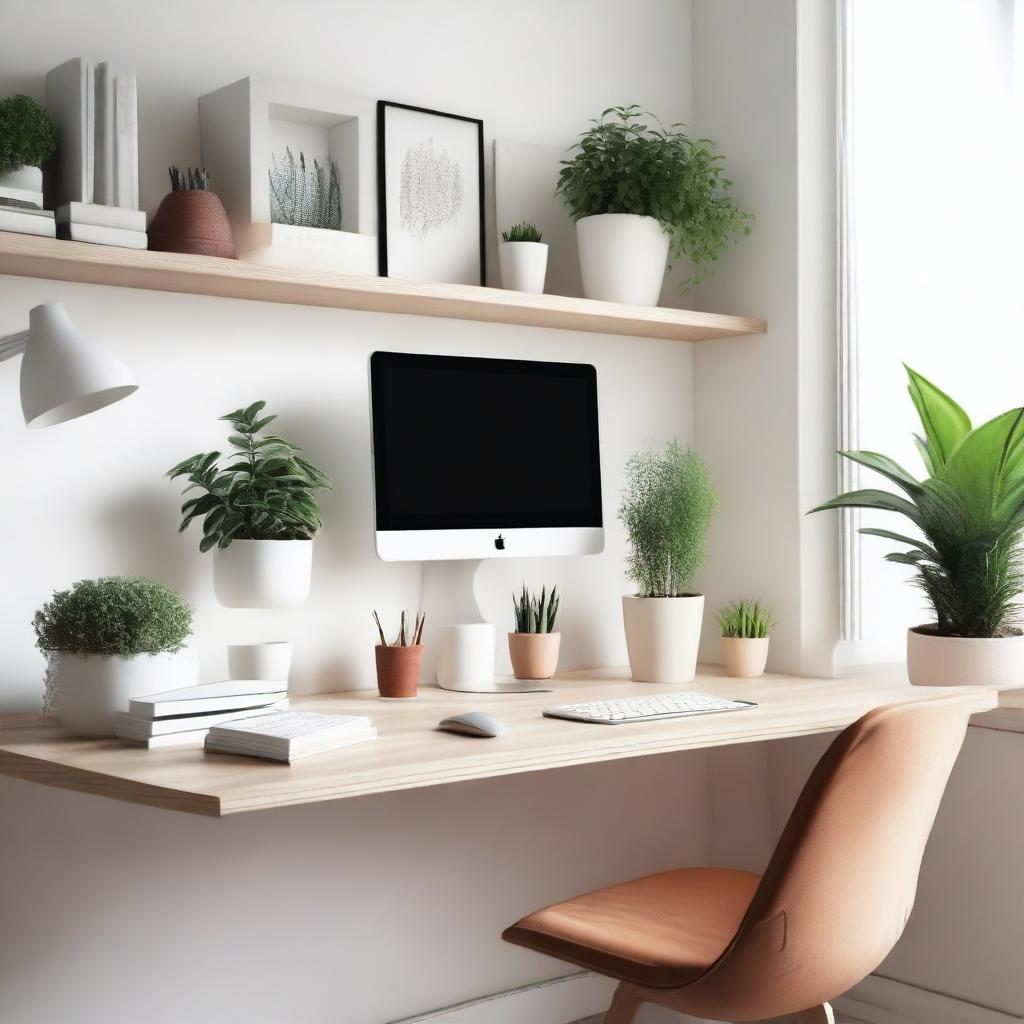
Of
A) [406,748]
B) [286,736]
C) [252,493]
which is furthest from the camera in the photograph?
[252,493]

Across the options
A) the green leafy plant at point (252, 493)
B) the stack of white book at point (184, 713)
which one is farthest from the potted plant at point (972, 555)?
the stack of white book at point (184, 713)

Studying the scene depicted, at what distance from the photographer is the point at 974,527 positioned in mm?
2455

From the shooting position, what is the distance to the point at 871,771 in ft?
5.42

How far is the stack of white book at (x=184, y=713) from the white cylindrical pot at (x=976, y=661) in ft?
4.27

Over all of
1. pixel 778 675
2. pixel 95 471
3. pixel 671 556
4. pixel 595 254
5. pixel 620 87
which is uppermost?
pixel 620 87

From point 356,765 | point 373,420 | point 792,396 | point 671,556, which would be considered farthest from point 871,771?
point 792,396

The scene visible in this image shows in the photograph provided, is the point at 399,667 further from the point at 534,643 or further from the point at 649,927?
the point at 649,927

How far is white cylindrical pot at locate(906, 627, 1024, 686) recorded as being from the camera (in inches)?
94.8

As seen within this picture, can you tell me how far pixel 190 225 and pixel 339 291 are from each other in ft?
0.95

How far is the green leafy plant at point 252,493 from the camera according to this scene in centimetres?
220

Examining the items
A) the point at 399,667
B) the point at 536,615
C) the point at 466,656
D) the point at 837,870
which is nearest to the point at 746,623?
the point at 536,615

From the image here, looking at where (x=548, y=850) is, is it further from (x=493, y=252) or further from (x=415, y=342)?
(x=493, y=252)

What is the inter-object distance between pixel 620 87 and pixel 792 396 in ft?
2.65

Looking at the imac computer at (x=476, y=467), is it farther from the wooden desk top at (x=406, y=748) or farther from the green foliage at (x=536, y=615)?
the wooden desk top at (x=406, y=748)
